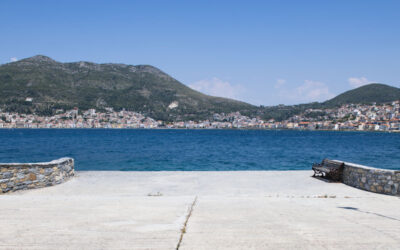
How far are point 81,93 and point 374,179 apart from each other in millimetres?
176498

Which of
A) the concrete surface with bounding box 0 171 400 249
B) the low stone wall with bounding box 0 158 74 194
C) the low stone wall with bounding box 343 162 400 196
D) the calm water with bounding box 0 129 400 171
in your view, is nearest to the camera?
the concrete surface with bounding box 0 171 400 249

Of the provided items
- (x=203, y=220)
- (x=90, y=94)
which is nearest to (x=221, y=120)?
(x=90, y=94)

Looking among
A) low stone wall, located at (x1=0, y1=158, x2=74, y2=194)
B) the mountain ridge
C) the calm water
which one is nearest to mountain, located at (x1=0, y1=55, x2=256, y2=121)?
the mountain ridge

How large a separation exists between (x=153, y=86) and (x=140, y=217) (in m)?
189

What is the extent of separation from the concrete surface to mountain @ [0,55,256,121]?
157 m

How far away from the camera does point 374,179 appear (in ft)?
39.6

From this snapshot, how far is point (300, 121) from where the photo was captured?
196125 millimetres

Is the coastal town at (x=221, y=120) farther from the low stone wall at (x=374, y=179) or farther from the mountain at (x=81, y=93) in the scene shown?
the low stone wall at (x=374, y=179)

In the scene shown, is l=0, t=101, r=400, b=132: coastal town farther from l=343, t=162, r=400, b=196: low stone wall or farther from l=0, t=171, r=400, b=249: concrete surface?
l=0, t=171, r=400, b=249: concrete surface

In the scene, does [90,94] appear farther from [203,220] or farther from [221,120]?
[203,220]

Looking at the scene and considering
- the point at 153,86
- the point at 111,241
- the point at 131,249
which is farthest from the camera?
the point at 153,86

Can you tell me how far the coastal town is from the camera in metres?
158

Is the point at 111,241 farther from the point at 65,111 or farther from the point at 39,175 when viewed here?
the point at 65,111

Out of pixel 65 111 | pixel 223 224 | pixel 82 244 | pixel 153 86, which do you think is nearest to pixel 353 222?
pixel 223 224
